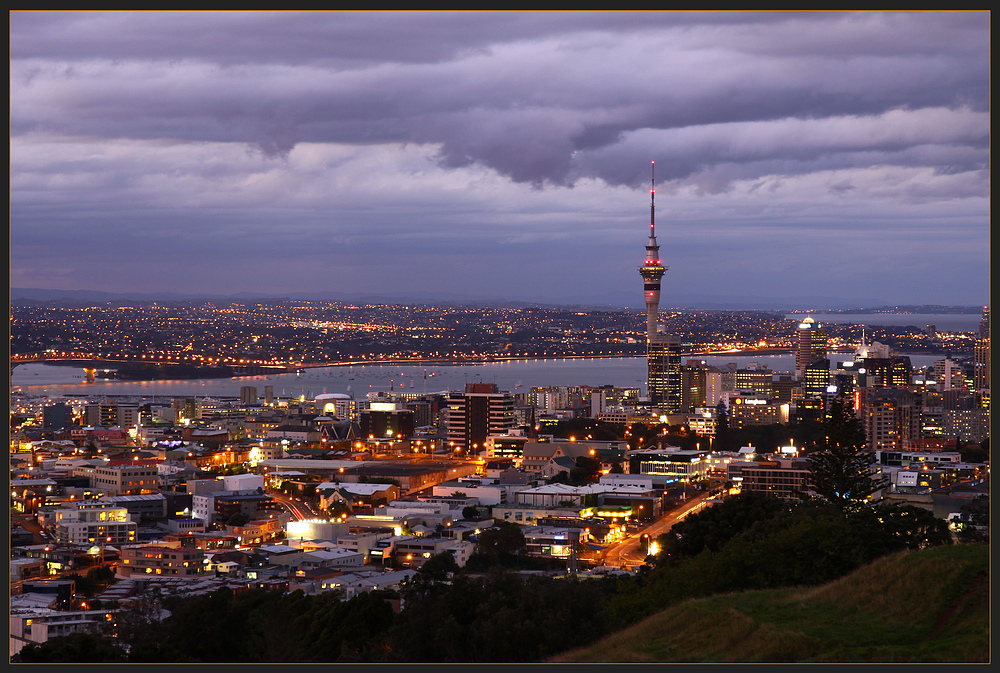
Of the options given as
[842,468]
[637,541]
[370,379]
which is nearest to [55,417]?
[637,541]

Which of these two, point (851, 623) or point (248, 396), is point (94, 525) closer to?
point (851, 623)

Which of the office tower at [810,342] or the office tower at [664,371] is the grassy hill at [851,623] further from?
the office tower at [810,342]

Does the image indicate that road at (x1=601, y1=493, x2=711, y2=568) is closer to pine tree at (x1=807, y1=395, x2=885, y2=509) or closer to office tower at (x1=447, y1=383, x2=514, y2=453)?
pine tree at (x1=807, y1=395, x2=885, y2=509)

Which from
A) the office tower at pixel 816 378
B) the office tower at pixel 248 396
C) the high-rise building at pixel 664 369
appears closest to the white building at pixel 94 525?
the office tower at pixel 816 378

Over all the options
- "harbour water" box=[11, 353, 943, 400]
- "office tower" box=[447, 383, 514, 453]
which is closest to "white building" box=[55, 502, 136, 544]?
"office tower" box=[447, 383, 514, 453]

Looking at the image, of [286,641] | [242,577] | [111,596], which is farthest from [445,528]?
[286,641]

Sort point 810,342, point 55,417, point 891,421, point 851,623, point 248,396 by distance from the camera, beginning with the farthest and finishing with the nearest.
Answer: point 810,342, point 248,396, point 55,417, point 891,421, point 851,623

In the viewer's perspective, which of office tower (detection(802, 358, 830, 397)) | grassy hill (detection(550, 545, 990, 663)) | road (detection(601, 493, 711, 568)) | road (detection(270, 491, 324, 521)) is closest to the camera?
grassy hill (detection(550, 545, 990, 663))
